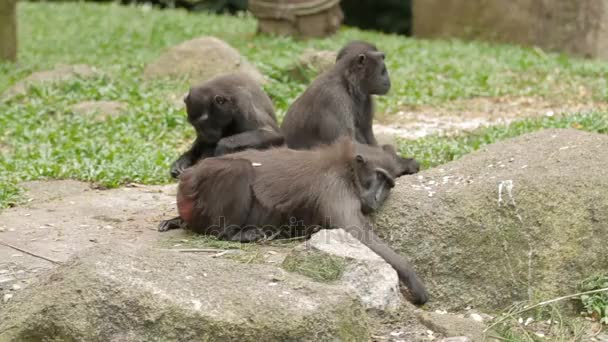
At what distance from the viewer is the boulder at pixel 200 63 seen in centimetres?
1209

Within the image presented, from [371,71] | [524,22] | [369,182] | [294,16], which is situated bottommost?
[369,182]

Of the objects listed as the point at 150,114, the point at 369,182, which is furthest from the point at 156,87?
the point at 369,182

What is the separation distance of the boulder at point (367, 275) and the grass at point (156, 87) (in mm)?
3289

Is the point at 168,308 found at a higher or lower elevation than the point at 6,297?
higher

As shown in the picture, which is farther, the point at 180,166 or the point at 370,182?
the point at 180,166

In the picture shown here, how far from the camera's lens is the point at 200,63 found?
1238 centimetres

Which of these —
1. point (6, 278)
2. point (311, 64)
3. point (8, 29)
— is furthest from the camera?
point (8, 29)

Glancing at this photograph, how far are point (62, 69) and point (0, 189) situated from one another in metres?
5.07

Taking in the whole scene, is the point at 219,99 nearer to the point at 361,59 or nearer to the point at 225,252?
the point at 361,59

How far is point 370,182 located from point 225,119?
5.72 ft

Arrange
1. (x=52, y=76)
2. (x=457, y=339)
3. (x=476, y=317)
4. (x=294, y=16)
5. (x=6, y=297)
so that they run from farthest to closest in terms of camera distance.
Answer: (x=294, y=16)
(x=52, y=76)
(x=476, y=317)
(x=6, y=297)
(x=457, y=339)

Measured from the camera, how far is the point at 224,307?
4988 millimetres

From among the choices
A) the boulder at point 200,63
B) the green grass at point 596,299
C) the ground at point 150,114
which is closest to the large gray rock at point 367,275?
the ground at point 150,114

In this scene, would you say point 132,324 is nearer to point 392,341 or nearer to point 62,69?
point 392,341
